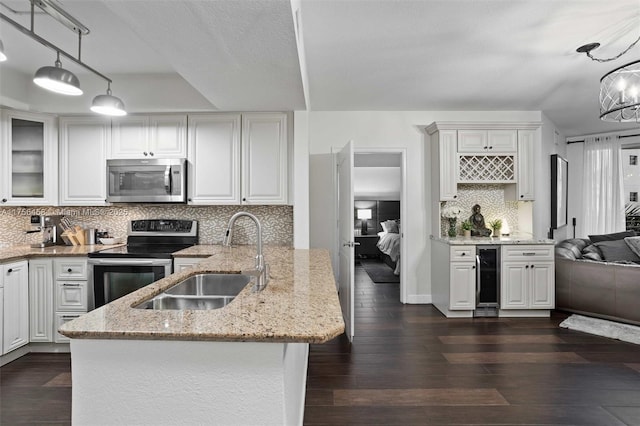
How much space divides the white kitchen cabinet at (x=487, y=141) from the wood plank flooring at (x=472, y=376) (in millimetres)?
2034

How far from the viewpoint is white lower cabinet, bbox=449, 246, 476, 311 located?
12.7 feet

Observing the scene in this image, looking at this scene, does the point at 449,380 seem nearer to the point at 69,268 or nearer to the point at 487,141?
the point at 487,141

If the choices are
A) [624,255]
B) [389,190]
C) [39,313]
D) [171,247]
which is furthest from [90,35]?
[389,190]

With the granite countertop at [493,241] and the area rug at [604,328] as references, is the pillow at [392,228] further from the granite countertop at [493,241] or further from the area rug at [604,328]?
Answer: the area rug at [604,328]

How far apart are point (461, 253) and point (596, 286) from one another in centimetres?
152

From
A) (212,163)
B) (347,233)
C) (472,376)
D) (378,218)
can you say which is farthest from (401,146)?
(378,218)

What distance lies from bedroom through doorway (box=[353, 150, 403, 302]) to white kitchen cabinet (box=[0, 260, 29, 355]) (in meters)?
4.45

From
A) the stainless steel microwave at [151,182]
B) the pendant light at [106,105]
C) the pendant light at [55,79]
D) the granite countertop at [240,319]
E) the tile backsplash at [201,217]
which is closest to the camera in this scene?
the granite countertop at [240,319]

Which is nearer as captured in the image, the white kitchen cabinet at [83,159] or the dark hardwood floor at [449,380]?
the dark hardwood floor at [449,380]

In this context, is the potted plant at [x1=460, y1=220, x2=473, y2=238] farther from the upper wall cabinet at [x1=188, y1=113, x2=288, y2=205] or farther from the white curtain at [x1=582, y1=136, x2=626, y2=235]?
the white curtain at [x1=582, y1=136, x2=626, y2=235]

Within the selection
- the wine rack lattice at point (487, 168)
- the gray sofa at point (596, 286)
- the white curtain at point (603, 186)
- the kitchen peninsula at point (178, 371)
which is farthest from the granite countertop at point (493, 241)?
the kitchen peninsula at point (178, 371)

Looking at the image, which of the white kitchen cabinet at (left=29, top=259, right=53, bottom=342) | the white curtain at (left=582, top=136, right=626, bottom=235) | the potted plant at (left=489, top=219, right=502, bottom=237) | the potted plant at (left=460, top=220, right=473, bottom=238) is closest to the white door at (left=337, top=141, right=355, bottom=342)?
the potted plant at (left=460, top=220, right=473, bottom=238)

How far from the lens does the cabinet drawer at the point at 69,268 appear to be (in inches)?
119

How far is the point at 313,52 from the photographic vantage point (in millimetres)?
2824
